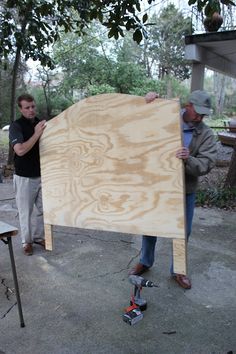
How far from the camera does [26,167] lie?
→ 381cm

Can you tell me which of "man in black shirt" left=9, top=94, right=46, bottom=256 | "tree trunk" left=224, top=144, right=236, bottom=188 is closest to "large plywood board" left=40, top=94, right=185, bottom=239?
"man in black shirt" left=9, top=94, right=46, bottom=256

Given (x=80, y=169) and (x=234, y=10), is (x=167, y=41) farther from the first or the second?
(x=80, y=169)

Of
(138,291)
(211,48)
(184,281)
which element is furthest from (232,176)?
(138,291)

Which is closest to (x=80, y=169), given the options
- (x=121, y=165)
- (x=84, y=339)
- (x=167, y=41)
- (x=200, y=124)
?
(x=121, y=165)

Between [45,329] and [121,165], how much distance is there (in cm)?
131

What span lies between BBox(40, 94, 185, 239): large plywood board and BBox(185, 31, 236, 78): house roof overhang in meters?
4.35

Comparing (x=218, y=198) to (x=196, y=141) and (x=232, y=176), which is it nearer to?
(x=232, y=176)

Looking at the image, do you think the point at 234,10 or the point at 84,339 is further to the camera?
the point at 234,10

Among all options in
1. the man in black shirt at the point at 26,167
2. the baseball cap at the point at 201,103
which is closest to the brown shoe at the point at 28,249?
the man in black shirt at the point at 26,167

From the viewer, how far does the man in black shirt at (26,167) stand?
3.59 metres

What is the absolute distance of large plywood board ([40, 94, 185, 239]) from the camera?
252cm

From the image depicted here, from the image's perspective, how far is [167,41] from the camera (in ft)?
87.5

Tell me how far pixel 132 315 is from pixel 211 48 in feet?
20.4

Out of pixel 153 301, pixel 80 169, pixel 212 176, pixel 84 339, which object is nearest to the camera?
pixel 84 339
